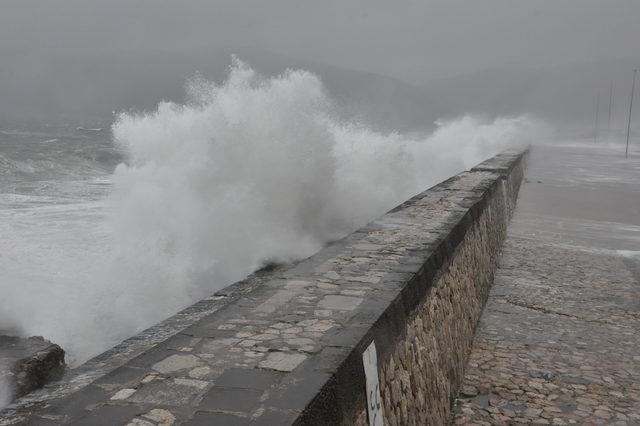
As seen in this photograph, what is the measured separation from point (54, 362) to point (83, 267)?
3.69 m

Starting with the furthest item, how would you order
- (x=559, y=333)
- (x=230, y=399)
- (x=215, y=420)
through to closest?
(x=559, y=333)
(x=230, y=399)
(x=215, y=420)

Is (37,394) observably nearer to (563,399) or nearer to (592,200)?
(563,399)

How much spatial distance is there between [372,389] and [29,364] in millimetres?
3267

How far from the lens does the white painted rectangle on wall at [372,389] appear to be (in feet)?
8.10

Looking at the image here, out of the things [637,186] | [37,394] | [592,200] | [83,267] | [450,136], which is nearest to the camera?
[37,394]

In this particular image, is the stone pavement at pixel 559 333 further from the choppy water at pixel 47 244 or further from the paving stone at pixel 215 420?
the choppy water at pixel 47 244

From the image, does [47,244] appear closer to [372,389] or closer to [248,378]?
[248,378]

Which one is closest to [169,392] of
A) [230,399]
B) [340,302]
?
[230,399]

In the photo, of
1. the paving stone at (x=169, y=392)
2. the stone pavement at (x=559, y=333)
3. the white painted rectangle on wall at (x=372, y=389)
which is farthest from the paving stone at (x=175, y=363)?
the stone pavement at (x=559, y=333)

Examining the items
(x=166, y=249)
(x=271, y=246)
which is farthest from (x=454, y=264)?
(x=166, y=249)

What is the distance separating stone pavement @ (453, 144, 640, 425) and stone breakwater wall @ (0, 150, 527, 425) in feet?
0.94

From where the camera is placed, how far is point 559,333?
5.54m

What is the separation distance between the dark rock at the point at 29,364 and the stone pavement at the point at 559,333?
10.1 feet

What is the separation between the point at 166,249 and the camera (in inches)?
336
